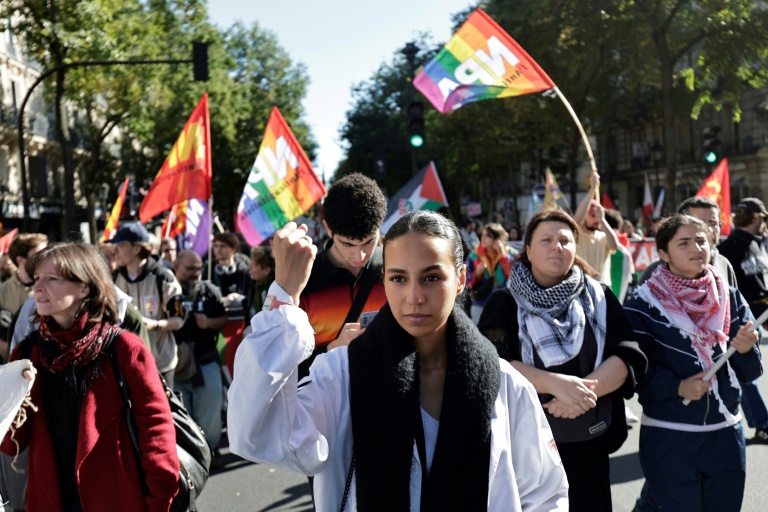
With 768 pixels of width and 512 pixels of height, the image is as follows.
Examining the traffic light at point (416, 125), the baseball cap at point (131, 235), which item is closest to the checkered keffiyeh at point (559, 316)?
the baseball cap at point (131, 235)

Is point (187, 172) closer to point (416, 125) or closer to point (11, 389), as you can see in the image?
point (416, 125)

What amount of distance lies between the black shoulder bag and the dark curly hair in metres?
1.07

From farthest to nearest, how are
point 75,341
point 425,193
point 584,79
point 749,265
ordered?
point 584,79 < point 425,193 < point 749,265 < point 75,341

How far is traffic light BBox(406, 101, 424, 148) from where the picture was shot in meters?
14.2

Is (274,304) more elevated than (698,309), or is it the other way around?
(274,304)

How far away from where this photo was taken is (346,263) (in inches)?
162

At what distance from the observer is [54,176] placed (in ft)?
158

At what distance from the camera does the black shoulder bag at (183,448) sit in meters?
3.28

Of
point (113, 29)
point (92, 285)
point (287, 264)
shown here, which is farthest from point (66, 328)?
point (113, 29)

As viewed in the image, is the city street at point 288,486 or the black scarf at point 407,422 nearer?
the black scarf at point 407,422

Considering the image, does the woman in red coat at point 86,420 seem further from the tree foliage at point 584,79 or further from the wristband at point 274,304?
the tree foliage at point 584,79

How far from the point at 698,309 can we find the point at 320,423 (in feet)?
8.63

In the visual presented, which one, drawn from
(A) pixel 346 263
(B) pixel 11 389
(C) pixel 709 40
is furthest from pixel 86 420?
(C) pixel 709 40

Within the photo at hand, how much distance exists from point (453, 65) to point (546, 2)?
19570 millimetres
